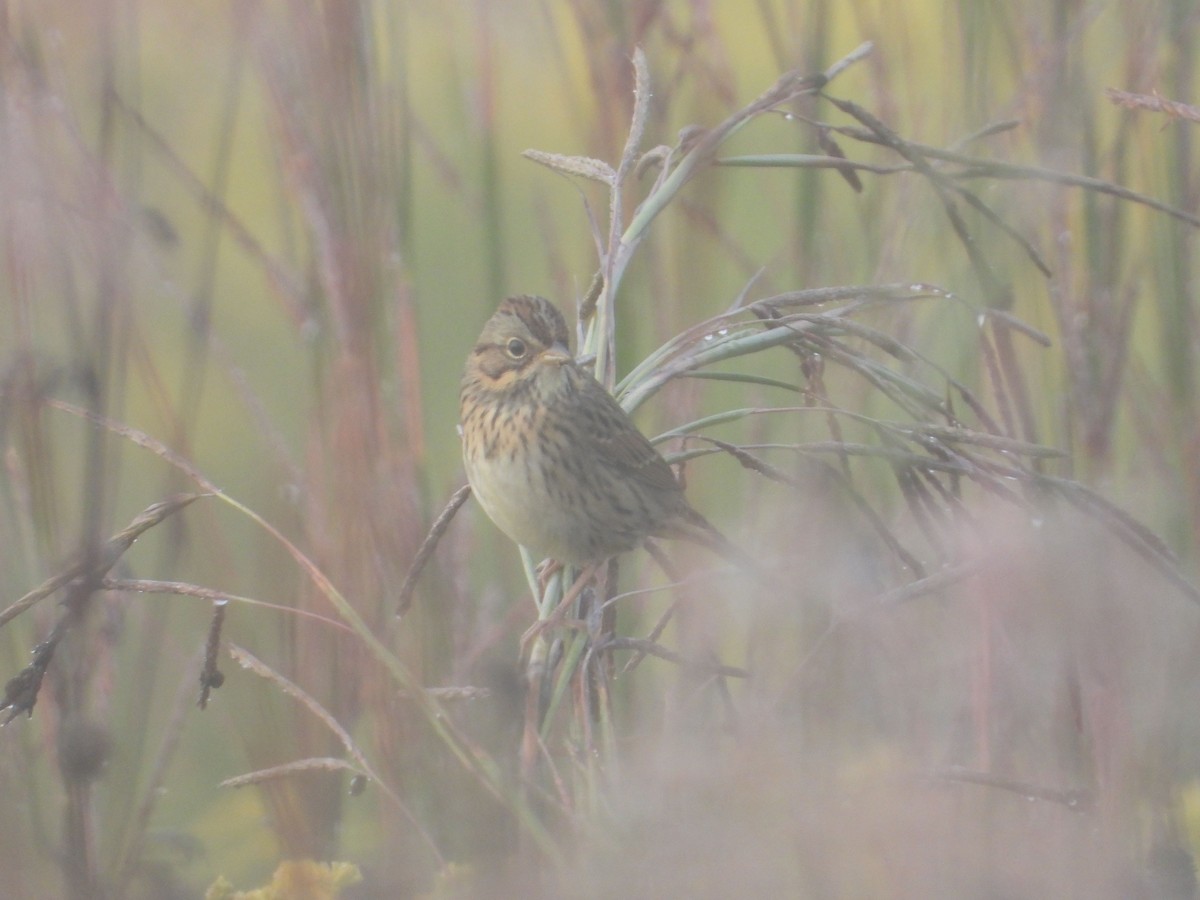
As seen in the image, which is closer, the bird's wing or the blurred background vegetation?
the blurred background vegetation

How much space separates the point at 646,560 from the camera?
2197mm

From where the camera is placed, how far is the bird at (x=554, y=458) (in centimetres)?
195

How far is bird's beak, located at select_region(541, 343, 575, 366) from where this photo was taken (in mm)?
2000

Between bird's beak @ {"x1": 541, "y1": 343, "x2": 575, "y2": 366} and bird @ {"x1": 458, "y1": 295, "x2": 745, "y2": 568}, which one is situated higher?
bird's beak @ {"x1": 541, "y1": 343, "x2": 575, "y2": 366}

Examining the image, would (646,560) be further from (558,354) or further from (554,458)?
(558,354)

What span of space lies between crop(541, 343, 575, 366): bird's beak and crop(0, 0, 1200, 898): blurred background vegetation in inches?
3.0

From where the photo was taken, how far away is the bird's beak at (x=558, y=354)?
2.00 meters

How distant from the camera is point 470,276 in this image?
4609mm

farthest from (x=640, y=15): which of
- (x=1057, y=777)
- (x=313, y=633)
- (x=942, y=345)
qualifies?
(x=1057, y=777)

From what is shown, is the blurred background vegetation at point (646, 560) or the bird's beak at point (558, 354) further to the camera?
the bird's beak at point (558, 354)

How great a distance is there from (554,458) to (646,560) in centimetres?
20

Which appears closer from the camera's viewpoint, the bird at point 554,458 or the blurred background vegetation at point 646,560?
the blurred background vegetation at point 646,560

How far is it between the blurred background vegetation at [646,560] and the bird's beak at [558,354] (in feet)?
0.25

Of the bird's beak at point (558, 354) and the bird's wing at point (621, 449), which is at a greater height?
the bird's beak at point (558, 354)
